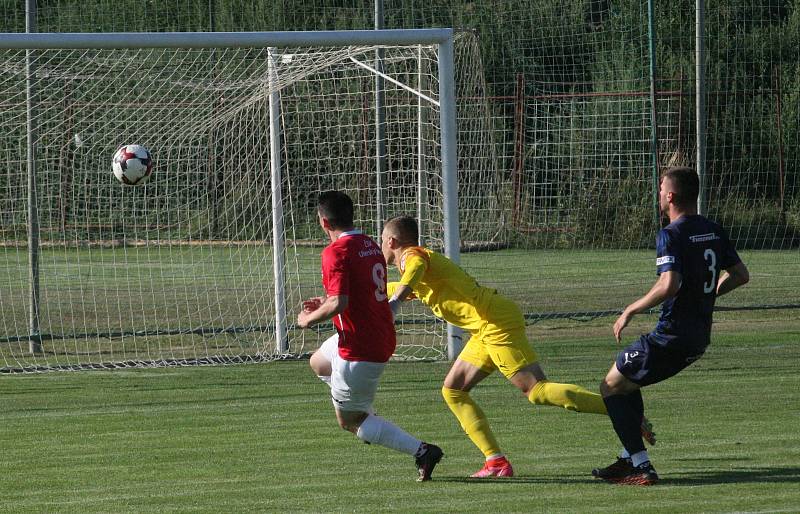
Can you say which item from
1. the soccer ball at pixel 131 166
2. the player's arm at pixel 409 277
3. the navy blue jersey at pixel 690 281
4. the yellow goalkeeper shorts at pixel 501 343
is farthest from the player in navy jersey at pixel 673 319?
the soccer ball at pixel 131 166

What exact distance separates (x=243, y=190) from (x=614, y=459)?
29.1 feet

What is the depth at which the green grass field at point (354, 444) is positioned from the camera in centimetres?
688

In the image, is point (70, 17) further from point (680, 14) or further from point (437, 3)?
point (680, 14)

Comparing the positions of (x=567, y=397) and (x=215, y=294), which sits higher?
(x=567, y=397)

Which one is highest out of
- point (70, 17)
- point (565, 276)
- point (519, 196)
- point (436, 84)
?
point (70, 17)

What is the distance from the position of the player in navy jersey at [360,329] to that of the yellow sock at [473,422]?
397mm

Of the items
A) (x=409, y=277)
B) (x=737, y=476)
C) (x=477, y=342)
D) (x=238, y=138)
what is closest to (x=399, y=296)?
(x=409, y=277)

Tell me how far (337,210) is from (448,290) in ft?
3.40

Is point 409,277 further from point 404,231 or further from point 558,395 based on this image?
point 558,395

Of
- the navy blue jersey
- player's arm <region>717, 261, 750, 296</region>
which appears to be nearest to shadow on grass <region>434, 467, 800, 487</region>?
the navy blue jersey

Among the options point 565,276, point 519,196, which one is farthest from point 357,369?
point 565,276

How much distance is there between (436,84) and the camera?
14164 millimetres

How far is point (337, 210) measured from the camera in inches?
287

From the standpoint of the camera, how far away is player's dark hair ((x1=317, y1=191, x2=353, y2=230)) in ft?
24.0
